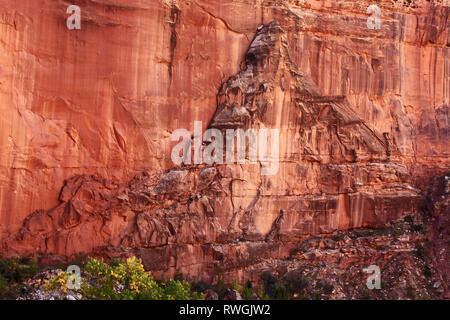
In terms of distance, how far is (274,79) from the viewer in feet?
85.8

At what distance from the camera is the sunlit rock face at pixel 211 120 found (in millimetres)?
23219

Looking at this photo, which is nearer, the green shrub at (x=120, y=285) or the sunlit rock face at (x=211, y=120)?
the green shrub at (x=120, y=285)

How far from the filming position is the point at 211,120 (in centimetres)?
2578

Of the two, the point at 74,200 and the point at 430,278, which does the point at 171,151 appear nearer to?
the point at 74,200

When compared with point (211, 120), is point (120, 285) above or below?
below

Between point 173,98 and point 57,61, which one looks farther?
point 173,98

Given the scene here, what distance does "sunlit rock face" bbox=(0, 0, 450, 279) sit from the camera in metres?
23.2

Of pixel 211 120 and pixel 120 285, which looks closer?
pixel 120 285

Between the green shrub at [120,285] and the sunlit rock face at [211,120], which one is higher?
the sunlit rock face at [211,120]

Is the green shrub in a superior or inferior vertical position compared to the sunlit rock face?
inferior

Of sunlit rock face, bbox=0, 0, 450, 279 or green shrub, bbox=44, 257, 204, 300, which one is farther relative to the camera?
sunlit rock face, bbox=0, 0, 450, 279
